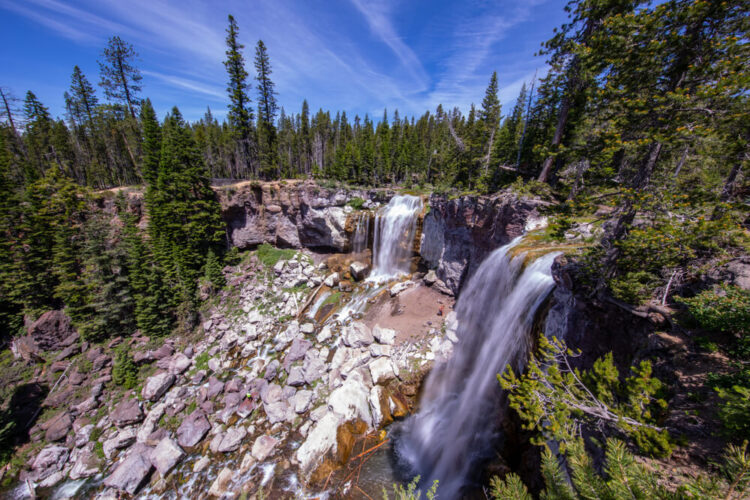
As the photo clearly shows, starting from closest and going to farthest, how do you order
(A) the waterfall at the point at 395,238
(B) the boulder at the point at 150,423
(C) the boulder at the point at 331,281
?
(B) the boulder at the point at 150,423
(C) the boulder at the point at 331,281
(A) the waterfall at the point at 395,238

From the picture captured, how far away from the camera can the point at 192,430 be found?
12.6m

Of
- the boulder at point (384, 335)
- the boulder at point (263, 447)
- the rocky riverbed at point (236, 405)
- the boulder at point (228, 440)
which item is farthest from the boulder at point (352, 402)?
the boulder at point (228, 440)

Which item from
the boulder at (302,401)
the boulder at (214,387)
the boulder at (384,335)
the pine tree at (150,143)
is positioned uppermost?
the pine tree at (150,143)

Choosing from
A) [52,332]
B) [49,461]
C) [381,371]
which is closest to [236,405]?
[381,371]

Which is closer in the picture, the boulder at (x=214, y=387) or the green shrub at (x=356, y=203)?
the boulder at (x=214, y=387)

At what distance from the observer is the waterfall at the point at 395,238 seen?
75.8 feet

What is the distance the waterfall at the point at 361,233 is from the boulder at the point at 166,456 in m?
18.5

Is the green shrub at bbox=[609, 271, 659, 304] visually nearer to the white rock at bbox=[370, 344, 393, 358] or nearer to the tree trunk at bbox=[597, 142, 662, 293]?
the tree trunk at bbox=[597, 142, 662, 293]

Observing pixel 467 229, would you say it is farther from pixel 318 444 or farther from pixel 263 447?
pixel 263 447

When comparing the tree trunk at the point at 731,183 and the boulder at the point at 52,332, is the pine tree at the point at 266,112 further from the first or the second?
the tree trunk at the point at 731,183

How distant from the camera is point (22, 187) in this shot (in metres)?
23.4

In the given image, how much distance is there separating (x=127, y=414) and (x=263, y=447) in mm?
10065

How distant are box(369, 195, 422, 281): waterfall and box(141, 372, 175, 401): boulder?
1625cm

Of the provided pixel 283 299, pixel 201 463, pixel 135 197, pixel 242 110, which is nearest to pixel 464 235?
pixel 283 299
